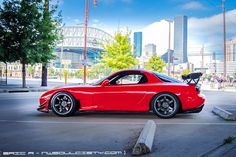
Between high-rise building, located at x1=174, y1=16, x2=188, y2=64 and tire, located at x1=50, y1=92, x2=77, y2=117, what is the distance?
8645cm

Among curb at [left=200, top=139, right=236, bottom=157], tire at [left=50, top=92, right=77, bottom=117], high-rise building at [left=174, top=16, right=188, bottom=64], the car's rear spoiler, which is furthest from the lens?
high-rise building at [left=174, top=16, right=188, bottom=64]

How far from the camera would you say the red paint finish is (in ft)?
28.4

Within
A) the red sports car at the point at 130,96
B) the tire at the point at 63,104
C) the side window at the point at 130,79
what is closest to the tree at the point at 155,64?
the side window at the point at 130,79

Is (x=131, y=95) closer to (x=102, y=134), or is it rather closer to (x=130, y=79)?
(x=130, y=79)

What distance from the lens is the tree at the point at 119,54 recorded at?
37.7 meters

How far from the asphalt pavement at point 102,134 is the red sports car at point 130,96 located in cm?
27

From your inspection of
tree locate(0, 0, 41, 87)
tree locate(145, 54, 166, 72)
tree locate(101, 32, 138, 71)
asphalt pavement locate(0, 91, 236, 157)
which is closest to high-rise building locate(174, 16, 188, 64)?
tree locate(145, 54, 166, 72)

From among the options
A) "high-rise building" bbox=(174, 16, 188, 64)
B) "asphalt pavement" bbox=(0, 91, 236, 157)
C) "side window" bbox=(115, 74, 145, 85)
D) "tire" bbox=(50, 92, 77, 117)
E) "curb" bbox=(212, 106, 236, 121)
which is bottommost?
"asphalt pavement" bbox=(0, 91, 236, 157)

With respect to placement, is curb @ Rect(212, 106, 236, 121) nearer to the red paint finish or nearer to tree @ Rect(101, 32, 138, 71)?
the red paint finish

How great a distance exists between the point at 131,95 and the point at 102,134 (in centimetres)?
270

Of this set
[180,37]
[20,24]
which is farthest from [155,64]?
[180,37]

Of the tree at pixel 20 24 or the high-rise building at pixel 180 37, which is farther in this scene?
the high-rise building at pixel 180 37

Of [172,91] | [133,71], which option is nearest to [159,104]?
[172,91]

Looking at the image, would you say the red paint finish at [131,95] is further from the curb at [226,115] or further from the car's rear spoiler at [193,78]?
the curb at [226,115]
